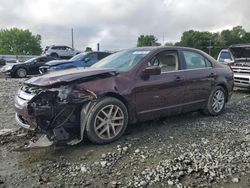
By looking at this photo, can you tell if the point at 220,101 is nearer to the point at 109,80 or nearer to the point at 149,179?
the point at 109,80

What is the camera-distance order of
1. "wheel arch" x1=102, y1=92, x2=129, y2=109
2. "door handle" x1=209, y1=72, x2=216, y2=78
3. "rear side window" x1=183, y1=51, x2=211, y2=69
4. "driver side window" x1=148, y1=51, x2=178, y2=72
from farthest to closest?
1. "door handle" x1=209, y1=72, x2=216, y2=78
2. "rear side window" x1=183, y1=51, x2=211, y2=69
3. "driver side window" x1=148, y1=51, x2=178, y2=72
4. "wheel arch" x1=102, y1=92, x2=129, y2=109

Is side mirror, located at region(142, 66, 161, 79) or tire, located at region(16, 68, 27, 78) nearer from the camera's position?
side mirror, located at region(142, 66, 161, 79)

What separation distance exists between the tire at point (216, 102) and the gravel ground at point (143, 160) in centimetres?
85

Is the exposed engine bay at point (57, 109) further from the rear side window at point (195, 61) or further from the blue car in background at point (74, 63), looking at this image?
the blue car in background at point (74, 63)

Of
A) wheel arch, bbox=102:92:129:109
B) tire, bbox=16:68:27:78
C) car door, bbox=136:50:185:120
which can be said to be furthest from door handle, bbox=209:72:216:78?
tire, bbox=16:68:27:78

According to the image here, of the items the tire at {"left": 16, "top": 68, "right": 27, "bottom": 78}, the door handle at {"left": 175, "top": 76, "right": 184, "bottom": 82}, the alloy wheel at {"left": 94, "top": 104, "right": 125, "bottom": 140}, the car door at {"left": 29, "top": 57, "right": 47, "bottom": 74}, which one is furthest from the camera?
the car door at {"left": 29, "top": 57, "right": 47, "bottom": 74}

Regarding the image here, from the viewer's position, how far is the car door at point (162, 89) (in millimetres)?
5719

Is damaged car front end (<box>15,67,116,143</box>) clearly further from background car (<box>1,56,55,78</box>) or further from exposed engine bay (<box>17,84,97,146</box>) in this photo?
background car (<box>1,56,55,78</box>)

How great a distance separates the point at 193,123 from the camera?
6.53 metres

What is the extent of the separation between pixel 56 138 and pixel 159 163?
4.94ft

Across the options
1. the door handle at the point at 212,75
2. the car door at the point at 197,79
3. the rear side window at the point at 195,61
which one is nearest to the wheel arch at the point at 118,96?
the car door at the point at 197,79

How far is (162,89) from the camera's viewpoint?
19.6ft

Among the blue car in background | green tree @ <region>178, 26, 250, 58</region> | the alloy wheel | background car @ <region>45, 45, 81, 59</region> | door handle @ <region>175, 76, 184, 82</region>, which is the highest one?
green tree @ <region>178, 26, 250, 58</region>

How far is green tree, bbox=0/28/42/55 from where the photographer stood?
90.1m
